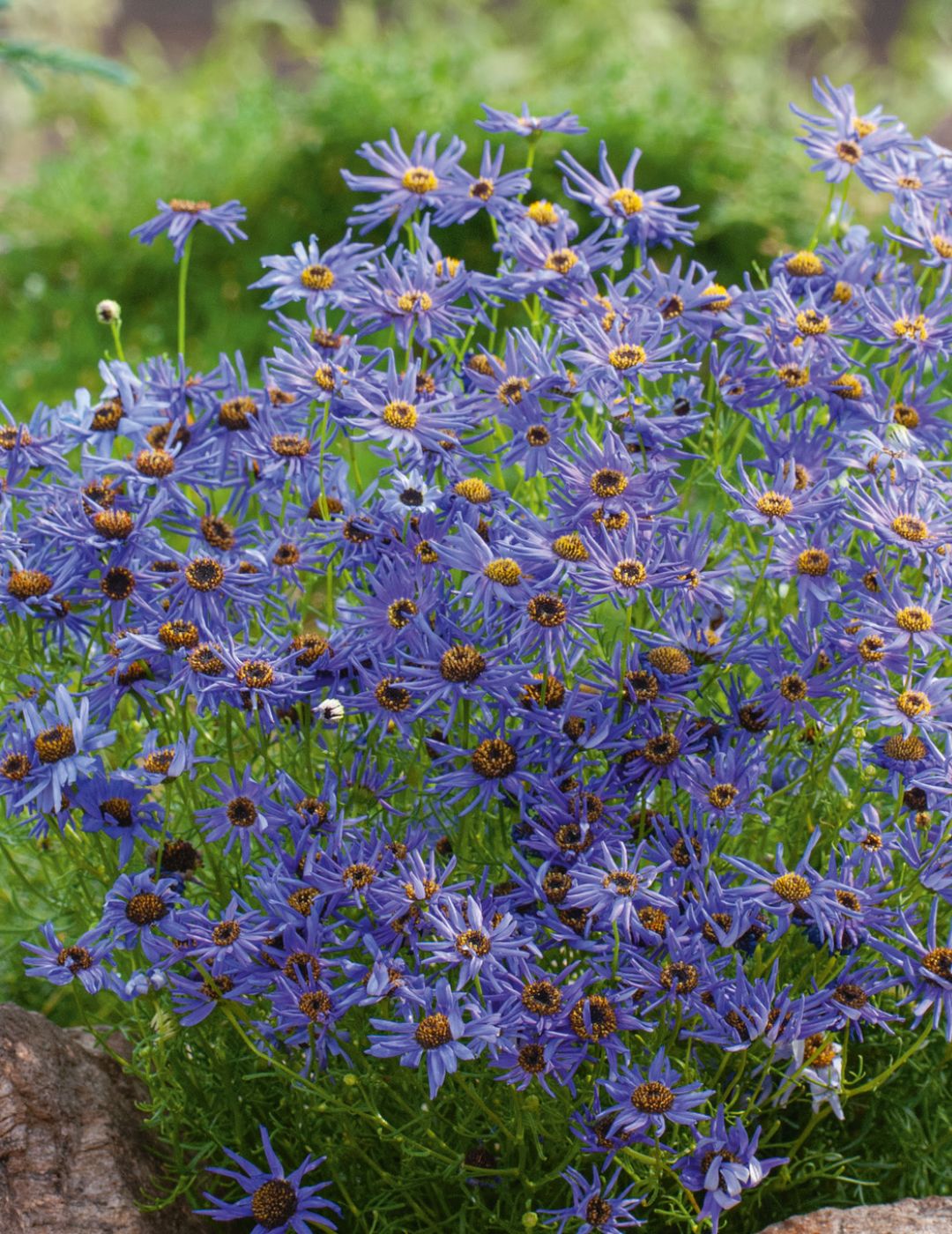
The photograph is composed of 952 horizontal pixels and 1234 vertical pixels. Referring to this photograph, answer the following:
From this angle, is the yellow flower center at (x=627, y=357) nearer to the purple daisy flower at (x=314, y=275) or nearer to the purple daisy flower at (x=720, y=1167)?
the purple daisy flower at (x=314, y=275)

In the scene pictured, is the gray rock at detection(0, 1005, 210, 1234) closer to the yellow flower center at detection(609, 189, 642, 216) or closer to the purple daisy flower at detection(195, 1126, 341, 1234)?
the purple daisy flower at detection(195, 1126, 341, 1234)

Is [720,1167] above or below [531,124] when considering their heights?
below

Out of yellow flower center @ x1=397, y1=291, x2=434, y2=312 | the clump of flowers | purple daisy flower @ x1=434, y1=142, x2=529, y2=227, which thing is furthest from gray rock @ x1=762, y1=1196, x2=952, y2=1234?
purple daisy flower @ x1=434, y1=142, x2=529, y2=227

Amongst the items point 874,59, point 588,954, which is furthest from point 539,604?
point 874,59

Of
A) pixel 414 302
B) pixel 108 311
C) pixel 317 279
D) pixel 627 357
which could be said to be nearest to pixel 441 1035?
pixel 627 357

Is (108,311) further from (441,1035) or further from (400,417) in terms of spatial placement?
(441,1035)
